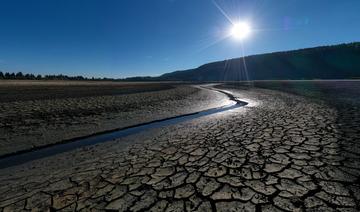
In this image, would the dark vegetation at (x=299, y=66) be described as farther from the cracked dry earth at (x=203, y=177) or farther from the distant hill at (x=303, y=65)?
the cracked dry earth at (x=203, y=177)

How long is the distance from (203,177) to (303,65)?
10317cm

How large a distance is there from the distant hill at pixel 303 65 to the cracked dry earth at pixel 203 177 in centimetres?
7813

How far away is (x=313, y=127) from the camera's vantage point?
19.3 ft

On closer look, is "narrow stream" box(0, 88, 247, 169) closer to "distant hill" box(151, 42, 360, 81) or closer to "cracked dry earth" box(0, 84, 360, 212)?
"cracked dry earth" box(0, 84, 360, 212)

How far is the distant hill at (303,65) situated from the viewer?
72750mm

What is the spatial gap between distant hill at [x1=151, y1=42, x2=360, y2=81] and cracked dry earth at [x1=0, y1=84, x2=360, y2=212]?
7813 cm

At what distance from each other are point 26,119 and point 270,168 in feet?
33.3

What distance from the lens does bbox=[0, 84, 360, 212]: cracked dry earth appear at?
8.43 feet

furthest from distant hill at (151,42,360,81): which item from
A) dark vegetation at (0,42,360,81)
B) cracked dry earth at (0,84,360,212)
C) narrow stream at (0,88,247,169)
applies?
narrow stream at (0,88,247,169)

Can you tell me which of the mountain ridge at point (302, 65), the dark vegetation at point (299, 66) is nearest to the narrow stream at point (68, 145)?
the dark vegetation at point (299, 66)

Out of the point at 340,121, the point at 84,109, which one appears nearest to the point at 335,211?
the point at 340,121

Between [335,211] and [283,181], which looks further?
[283,181]

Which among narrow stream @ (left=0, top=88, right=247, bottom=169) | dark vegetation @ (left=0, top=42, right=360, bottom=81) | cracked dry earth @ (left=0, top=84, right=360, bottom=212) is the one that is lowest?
narrow stream @ (left=0, top=88, right=247, bottom=169)

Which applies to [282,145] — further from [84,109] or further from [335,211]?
[84,109]
